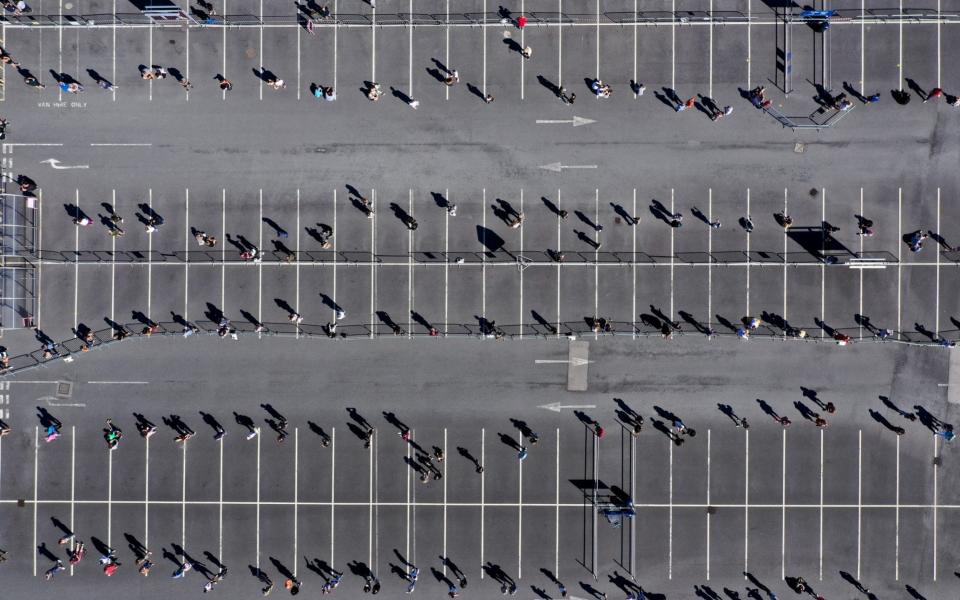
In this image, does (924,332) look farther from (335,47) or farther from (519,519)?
(335,47)

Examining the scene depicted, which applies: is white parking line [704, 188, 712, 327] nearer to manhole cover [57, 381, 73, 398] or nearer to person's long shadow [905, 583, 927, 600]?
person's long shadow [905, 583, 927, 600]

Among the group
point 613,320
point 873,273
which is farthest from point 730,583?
point 873,273

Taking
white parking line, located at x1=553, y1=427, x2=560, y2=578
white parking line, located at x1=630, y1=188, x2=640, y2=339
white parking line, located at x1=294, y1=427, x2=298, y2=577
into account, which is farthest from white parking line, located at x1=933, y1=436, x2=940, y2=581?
white parking line, located at x1=294, y1=427, x2=298, y2=577

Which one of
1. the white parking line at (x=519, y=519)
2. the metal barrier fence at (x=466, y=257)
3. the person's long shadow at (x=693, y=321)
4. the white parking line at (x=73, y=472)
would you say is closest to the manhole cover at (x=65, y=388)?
the white parking line at (x=73, y=472)

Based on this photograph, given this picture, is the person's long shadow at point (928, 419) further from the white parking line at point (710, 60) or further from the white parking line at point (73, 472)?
the white parking line at point (73, 472)

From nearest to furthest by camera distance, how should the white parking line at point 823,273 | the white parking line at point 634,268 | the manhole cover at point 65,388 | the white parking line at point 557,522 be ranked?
1. the white parking line at point 823,273
2. the white parking line at point 634,268
3. the white parking line at point 557,522
4. the manhole cover at point 65,388

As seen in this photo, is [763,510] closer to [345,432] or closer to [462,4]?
[345,432]

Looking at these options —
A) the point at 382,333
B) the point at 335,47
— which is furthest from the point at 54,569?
the point at 335,47
